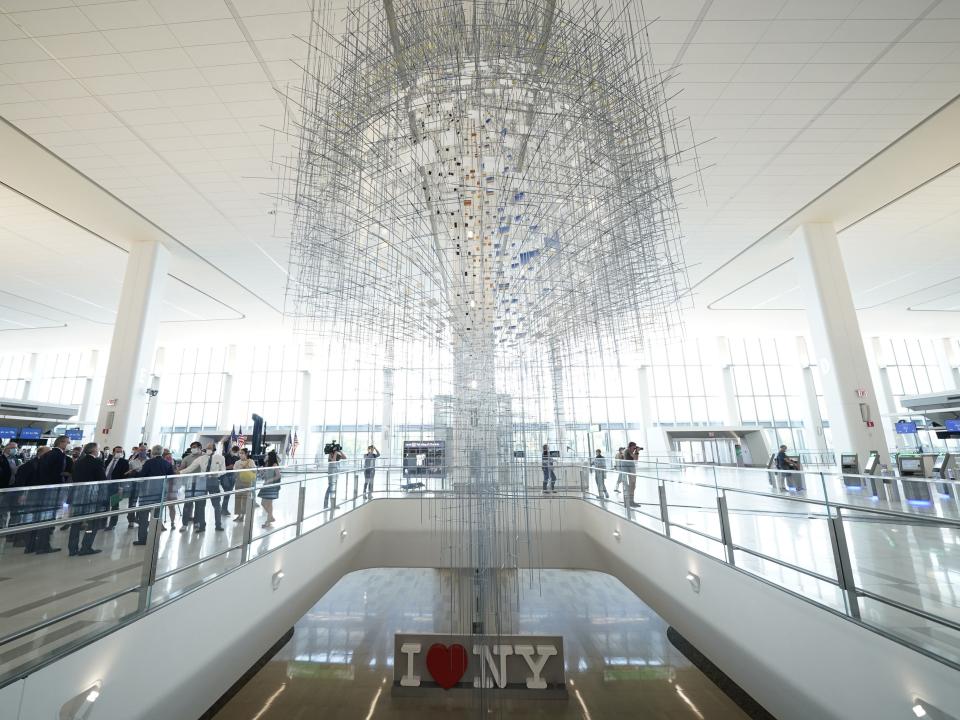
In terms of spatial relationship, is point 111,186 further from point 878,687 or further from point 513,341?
point 878,687

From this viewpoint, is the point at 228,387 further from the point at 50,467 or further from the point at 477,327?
the point at 477,327

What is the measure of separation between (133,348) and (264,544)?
280 inches

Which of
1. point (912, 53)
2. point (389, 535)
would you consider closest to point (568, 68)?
point (912, 53)

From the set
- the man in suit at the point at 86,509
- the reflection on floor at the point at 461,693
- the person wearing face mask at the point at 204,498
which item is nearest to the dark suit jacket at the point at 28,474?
the person wearing face mask at the point at 204,498

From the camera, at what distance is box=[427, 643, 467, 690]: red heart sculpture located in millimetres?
5332

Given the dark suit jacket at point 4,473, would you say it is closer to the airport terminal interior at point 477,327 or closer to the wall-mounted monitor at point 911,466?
the airport terminal interior at point 477,327

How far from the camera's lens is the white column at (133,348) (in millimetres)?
9031

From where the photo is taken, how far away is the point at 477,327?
4.26 meters

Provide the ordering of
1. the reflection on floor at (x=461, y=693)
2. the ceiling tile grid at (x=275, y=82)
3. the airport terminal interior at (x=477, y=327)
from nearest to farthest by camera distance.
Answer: the airport terminal interior at (x=477, y=327) → the ceiling tile grid at (x=275, y=82) → the reflection on floor at (x=461, y=693)

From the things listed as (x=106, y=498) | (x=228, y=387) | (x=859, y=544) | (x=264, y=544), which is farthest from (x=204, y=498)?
(x=228, y=387)

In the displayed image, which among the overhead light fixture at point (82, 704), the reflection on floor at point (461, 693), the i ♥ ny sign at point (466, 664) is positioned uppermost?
the overhead light fixture at point (82, 704)

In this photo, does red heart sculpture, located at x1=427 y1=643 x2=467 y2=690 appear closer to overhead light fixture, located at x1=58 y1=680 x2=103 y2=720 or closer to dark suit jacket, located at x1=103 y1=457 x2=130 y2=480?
overhead light fixture, located at x1=58 y1=680 x2=103 y2=720

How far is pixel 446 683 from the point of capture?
5305 millimetres

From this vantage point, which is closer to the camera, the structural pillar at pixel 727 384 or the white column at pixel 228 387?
the white column at pixel 228 387
